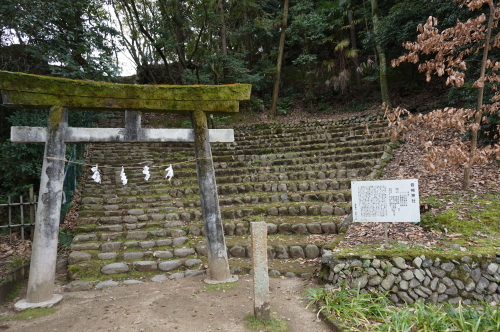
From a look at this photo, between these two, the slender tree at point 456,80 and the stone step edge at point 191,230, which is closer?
the slender tree at point 456,80

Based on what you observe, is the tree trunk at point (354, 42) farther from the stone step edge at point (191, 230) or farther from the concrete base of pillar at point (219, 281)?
the concrete base of pillar at point (219, 281)

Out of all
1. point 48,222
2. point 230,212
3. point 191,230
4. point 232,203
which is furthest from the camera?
point 232,203

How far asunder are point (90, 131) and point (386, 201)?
463cm

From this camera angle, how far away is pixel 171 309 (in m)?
4.06

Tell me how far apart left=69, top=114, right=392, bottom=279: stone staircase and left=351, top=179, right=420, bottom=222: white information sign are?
4.23 feet

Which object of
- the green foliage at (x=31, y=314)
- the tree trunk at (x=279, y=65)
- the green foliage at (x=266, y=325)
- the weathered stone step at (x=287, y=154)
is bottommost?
the green foliage at (x=266, y=325)

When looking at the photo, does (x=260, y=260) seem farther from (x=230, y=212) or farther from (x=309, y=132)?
(x=309, y=132)

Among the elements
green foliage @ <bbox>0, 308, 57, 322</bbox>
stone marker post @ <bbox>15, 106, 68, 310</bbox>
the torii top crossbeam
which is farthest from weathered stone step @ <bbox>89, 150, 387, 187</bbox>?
green foliage @ <bbox>0, 308, 57, 322</bbox>

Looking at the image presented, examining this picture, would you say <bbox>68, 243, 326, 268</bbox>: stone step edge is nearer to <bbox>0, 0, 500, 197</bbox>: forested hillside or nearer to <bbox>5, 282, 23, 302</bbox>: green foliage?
<bbox>5, 282, 23, 302</bbox>: green foliage

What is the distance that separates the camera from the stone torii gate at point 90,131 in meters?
4.38

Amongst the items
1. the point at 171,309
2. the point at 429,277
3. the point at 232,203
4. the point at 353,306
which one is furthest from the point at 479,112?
the point at 171,309

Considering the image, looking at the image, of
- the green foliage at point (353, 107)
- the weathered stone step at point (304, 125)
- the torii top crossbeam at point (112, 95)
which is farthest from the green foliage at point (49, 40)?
the green foliage at point (353, 107)

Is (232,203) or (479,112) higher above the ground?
(479,112)

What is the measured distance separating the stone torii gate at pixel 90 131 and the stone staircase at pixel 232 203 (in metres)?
0.95
